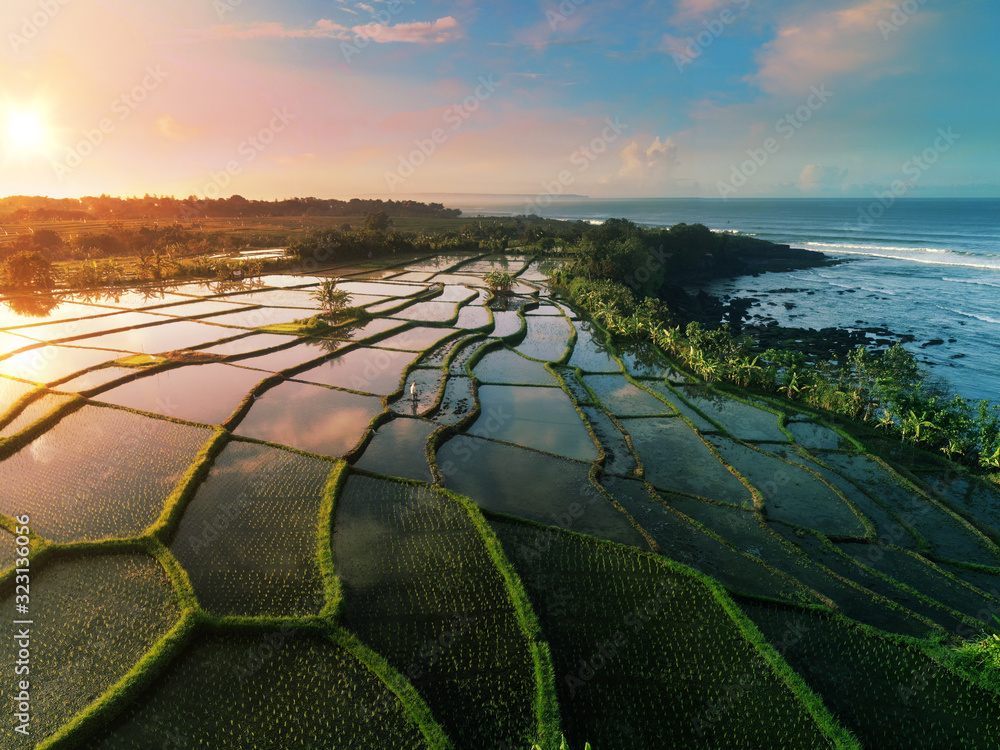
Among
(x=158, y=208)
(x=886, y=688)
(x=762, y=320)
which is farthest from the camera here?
(x=158, y=208)

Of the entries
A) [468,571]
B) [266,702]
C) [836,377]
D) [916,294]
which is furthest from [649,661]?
[916,294]

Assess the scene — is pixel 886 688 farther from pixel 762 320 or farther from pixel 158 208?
pixel 158 208

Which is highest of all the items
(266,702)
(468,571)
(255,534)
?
(255,534)

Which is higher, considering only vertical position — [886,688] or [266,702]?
[266,702]

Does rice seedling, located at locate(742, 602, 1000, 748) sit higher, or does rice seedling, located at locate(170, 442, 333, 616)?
rice seedling, located at locate(170, 442, 333, 616)

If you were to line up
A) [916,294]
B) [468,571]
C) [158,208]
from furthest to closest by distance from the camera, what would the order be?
[158,208] < [916,294] < [468,571]

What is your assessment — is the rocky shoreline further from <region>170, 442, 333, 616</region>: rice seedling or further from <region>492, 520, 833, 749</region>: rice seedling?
<region>170, 442, 333, 616</region>: rice seedling

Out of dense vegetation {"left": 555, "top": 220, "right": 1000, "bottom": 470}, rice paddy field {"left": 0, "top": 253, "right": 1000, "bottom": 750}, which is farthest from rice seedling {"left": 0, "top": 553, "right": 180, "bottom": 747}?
dense vegetation {"left": 555, "top": 220, "right": 1000, "bottom": 470}

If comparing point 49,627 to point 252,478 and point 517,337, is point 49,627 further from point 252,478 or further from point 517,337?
point 517,337

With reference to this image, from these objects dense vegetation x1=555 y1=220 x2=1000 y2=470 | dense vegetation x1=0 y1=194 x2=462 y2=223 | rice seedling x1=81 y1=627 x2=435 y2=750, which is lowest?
rice seedling x1=81 y1=627 x2=435 y2=750

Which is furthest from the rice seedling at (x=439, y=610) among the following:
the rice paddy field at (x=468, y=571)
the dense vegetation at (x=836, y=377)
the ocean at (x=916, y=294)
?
the ocean at (x=916, y=294)
